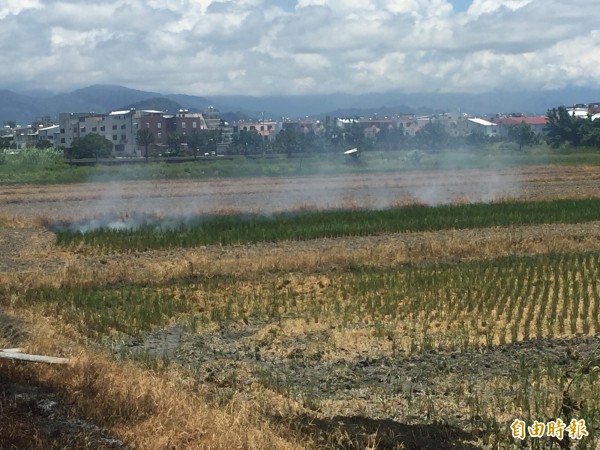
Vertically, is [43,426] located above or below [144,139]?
below

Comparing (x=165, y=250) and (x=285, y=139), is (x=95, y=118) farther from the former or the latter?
(x=165, y=250)

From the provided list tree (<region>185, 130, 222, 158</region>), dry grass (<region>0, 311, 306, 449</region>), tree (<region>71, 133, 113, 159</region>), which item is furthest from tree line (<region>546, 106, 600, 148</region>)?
dry grass (<region>0, 311, 306, 449</region>)

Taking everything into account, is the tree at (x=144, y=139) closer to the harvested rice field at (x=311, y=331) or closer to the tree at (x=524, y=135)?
the tree at (x=524, y=135)

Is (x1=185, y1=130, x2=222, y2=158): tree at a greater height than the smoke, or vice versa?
(x1=185, y1=130, x2=222, y2=158): tree

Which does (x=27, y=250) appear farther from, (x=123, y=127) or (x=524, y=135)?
A: (x=123, y=127)

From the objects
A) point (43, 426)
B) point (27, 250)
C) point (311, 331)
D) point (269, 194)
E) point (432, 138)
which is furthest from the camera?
point (432, 138)

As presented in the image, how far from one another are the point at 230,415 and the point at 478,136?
7560cm

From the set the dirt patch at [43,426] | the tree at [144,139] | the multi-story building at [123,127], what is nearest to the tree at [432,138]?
the multi-story building at [123,127]

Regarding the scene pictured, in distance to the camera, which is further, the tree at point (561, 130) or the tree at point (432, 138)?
the tree at point (432, 138)

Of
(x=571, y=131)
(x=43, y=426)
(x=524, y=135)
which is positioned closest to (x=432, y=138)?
(x=524, y=135)

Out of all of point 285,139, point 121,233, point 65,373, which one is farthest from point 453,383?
point 285,139

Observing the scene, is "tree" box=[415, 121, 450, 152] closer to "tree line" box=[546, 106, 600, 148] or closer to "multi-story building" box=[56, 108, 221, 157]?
"tree line" box=[546, 106, 600, 148]

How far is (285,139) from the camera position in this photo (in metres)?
72.8

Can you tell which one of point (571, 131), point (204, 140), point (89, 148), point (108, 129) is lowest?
point (89, 148)
